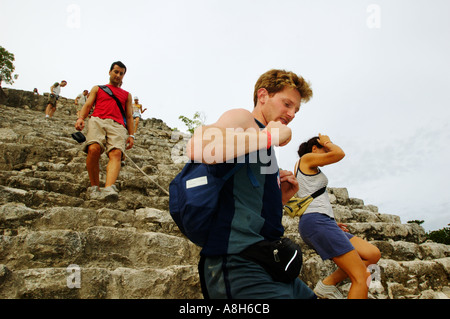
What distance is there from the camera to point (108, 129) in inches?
173

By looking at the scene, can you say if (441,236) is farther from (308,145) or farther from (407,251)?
(308,145)

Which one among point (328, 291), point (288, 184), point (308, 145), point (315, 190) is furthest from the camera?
point (308, 145)

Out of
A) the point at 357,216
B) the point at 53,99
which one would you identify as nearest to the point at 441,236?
the point at 357,216

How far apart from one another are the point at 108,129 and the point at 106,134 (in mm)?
86

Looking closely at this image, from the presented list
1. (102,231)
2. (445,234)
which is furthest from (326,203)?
(445,234)

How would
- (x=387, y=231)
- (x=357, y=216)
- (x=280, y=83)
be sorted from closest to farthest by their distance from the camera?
(x=280, y=83) < (x=387, y=231) < (x=357, y=216)

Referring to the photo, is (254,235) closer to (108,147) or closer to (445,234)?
(108,147)

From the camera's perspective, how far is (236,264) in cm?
131

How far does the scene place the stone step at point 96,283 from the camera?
6.21 ft

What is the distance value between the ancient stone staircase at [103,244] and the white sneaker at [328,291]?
0.20 metres

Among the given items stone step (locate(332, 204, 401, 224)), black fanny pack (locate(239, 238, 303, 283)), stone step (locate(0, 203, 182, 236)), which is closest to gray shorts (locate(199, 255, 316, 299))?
black fanny pack (locate(239, 238, 303, 283))

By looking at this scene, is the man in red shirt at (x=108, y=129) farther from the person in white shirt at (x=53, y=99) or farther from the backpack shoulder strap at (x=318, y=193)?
the person in white shirt at (x=53, y=99)

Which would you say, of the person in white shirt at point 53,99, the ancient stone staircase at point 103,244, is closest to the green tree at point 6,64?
the person in white shirt at point 53,99
